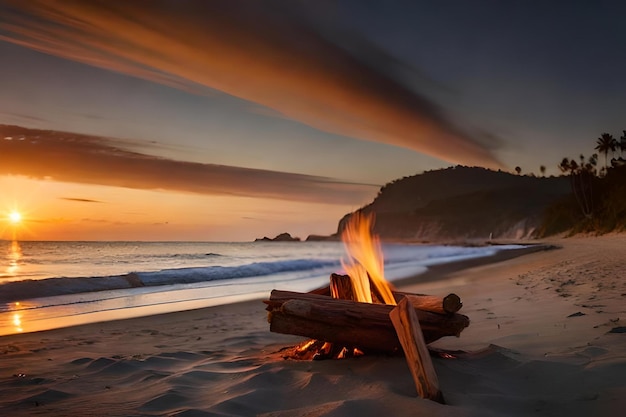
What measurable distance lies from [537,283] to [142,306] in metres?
11.2

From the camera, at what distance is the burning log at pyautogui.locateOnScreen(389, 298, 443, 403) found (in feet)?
13.8

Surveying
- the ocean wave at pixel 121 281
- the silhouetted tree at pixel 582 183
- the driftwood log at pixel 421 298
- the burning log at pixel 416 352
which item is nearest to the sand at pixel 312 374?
the burning log at pixel 416 352

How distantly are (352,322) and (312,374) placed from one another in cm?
71

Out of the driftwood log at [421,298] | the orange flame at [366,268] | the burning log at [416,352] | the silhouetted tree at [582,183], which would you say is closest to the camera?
the burning log at [416,352]

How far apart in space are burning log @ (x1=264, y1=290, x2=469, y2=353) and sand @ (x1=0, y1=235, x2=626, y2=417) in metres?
0.28

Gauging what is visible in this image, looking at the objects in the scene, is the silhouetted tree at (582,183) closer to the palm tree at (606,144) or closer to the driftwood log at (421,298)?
the palm tree at (606,144)

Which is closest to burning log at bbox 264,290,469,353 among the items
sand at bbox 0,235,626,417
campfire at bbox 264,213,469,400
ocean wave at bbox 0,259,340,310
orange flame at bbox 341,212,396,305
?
campfire at bbox 264,213,469,400

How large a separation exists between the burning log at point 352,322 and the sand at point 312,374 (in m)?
0.28

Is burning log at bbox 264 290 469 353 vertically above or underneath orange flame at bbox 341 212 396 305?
underneath

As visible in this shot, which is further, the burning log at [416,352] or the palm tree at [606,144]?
the palm tree at [606,144]

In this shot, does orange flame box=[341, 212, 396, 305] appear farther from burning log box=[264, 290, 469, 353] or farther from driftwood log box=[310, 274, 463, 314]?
burning log box=[264, 290, 469, 353]

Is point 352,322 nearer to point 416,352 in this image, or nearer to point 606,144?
point 416,352

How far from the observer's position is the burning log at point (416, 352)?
13.8ft

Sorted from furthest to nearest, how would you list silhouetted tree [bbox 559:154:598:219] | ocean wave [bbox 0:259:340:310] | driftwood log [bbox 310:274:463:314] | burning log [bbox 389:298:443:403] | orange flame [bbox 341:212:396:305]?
silhouetted tree [bbox 559:154:598:219], ocean wave [bbox 0:259:340:310], orange flame [bbox 341:212:396:305], driftwood log [bbox 310:274:463:314], burning log [bbox 389:298:443:403]
